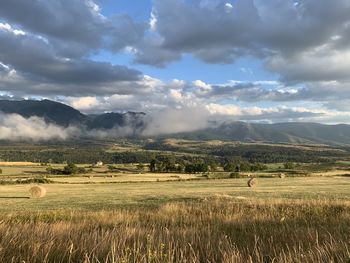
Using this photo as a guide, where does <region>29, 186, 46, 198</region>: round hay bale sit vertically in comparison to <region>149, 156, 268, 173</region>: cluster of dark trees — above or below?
above

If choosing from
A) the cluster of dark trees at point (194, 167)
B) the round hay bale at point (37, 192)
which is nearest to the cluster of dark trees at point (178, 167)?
the cluster of dark trees at point (194, 167)

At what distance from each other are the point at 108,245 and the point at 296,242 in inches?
110

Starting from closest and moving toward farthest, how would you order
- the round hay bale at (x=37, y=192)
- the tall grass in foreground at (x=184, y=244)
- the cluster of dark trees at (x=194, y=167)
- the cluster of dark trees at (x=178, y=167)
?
the tall grass in foreground at (x=184, y=244)
the round hay bale at (x=37, y=192)
the cluster of dark trees at (x=178, y=167)
the cluster of dark trees at (x=194, y=167)

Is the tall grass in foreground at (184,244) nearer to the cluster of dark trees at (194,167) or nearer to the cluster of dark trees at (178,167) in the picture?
the cluster of dark trees at (178,167)

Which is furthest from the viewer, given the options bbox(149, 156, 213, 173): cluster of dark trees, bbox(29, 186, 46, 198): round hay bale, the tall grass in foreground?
bbox(149, 156, 213, 173): cluster of dark trees

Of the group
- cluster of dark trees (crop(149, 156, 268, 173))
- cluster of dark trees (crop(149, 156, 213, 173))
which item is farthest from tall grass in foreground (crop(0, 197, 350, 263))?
cluster of dark trees (crop(149, 156, 268, 173))

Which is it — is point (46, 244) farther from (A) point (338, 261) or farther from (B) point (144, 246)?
(A) point (338, 261)

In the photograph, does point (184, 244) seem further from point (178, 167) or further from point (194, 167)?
point (178, 167)

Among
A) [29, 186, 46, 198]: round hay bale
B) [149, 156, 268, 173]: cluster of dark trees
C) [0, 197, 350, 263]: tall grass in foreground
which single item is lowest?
[149, 156, 268, 173]: cluster of dark trees

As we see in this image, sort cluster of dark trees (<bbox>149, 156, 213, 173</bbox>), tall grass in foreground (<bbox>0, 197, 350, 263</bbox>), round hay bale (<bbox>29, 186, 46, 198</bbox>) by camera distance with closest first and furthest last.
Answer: tall grass in foreground (<bbox>0, 197, 350, 263</bbox>) → round hay bale (<bbox>29, 186, 46, 198</bbox>) → cluster of dark trees (<bbox>149, 156, 213, 173</bbox>)

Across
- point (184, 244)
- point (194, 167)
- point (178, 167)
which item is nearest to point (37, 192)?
point (184, 244)

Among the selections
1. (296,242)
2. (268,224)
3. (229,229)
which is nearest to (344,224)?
(268,224)

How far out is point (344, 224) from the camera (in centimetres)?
944

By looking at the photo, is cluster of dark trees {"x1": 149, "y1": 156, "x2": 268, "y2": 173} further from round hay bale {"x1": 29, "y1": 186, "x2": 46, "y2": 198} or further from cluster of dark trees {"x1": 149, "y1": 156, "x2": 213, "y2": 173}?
round hay bale {"x1": 29, "y1": 186, "x2": 46, "y2": 198}
